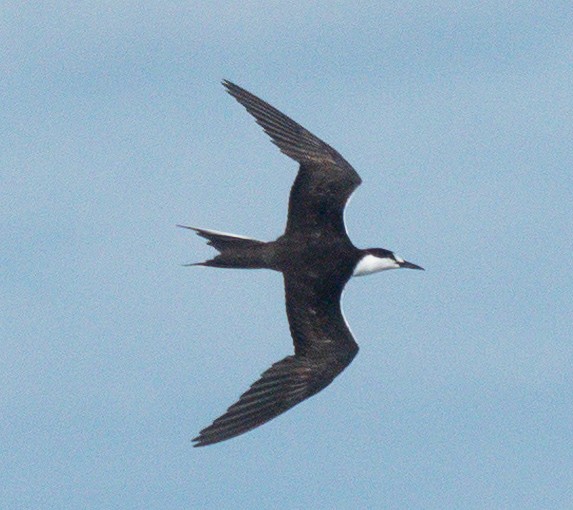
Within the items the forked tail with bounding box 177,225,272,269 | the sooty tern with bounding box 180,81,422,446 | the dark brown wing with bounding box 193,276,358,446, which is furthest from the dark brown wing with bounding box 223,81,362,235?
the dark brown wing with bounding box 193,276,358,446

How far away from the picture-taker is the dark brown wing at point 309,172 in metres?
27.3

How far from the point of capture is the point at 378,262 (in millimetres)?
28188

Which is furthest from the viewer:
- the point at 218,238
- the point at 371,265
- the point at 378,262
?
the point at 378,262

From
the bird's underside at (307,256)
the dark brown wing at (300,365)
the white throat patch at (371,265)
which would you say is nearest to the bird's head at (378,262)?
the white throat patch at (371,265)

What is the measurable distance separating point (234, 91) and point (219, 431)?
17.4ft

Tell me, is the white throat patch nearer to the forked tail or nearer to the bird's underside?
the bird's underside

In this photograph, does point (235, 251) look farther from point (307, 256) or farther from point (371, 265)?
point (371, 265)

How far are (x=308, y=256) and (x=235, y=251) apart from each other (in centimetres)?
114

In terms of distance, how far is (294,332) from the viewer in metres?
27.4

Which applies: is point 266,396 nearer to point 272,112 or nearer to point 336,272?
point 336,272

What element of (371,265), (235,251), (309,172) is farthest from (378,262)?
(235,251)

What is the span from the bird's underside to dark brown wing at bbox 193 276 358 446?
1 centimetres

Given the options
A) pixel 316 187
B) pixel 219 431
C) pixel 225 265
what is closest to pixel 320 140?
pixel 316 187

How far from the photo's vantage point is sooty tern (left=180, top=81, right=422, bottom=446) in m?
26.9
